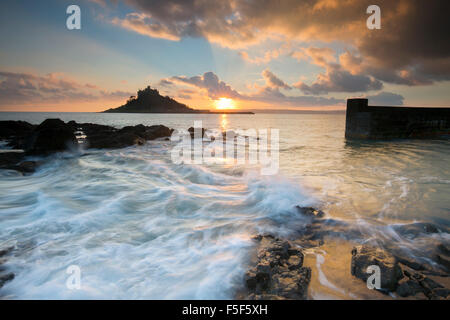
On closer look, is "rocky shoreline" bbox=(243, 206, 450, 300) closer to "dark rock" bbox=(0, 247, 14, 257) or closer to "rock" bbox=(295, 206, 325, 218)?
"rock" bbox=(295, 206, 325, 218)

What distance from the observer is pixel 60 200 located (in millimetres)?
5344

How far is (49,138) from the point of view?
1094 centimetres

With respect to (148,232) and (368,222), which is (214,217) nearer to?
(148,232)

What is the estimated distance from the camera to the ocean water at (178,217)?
2641 mm

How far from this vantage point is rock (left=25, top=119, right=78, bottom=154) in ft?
34.2

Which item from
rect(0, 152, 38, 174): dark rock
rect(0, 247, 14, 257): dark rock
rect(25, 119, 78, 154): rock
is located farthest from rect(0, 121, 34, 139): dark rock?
rect(0, 247, 14, 257): dark rock

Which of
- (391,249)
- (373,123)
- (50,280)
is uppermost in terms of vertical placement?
(373,123)

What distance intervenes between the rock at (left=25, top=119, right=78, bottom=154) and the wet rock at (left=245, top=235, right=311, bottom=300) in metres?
12.1

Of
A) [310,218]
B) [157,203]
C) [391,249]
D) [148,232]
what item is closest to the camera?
[391,249]

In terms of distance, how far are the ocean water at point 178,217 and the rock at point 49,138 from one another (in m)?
2.30

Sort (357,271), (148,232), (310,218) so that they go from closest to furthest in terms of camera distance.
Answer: (357,271), (148,232), (310,218)
